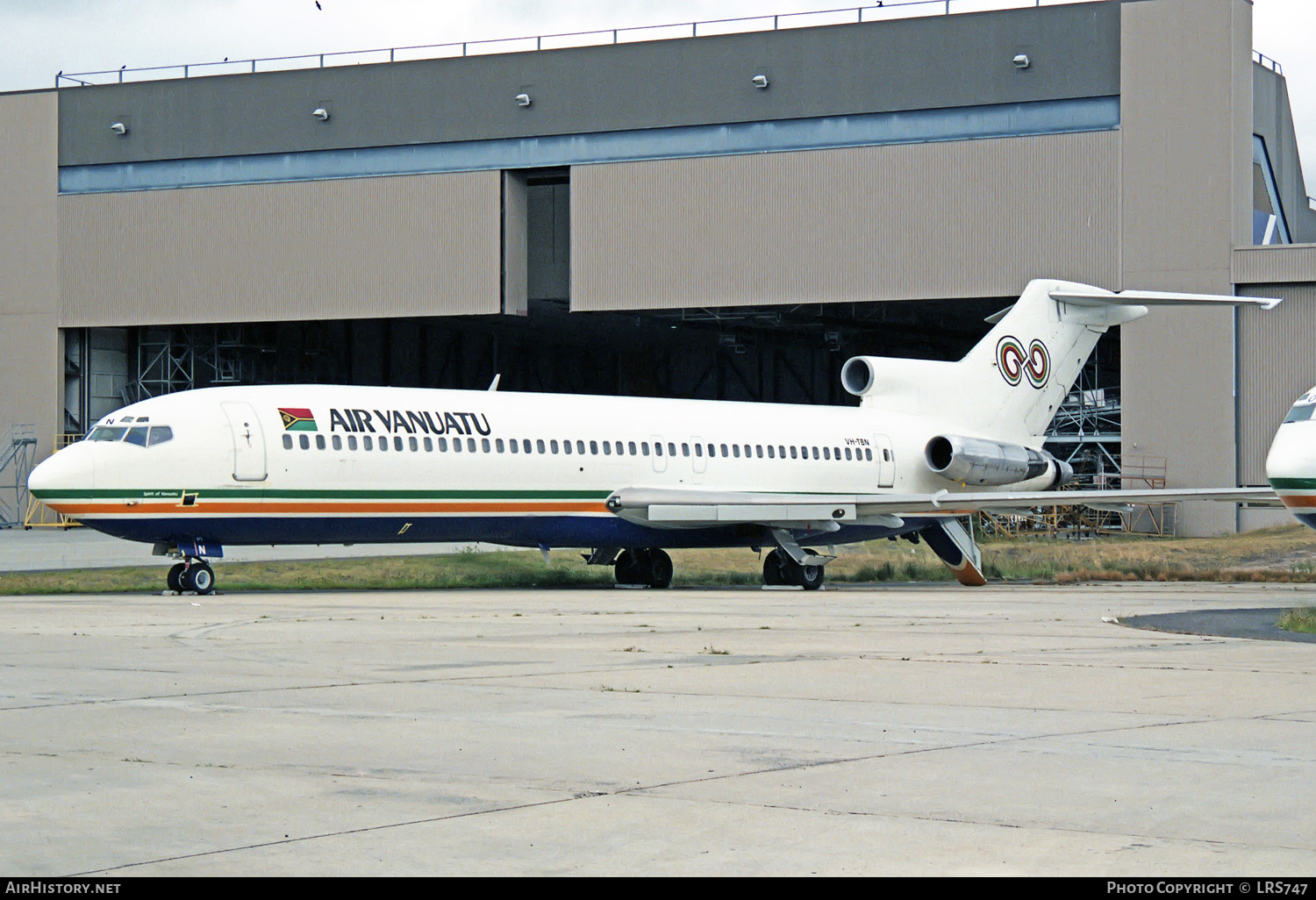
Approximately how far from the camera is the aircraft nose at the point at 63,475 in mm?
23156

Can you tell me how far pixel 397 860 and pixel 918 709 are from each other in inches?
200

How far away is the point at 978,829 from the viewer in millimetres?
6535

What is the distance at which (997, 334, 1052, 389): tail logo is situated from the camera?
113 feet

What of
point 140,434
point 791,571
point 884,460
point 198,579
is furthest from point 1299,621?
point 140,434

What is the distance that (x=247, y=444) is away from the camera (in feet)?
78.8

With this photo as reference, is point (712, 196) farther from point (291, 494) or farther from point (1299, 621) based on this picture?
point (1299, 621)

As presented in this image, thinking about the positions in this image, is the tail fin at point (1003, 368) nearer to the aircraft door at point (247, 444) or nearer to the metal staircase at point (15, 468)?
the aircraft door at point (247, 444)

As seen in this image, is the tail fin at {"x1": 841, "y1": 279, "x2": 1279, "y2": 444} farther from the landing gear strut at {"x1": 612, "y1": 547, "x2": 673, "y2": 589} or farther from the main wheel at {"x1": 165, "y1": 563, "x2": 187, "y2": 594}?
the main wheel at {"x1": 165, "y1": 563, "x2": 187, "y2": 594}

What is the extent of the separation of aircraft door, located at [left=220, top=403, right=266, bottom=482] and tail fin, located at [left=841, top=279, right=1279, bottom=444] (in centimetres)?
1415

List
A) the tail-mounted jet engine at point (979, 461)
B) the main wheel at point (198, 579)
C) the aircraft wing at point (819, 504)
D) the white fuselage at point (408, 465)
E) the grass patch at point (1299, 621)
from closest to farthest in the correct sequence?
the grass patch at point (1299, 621) → the white fuselage at point (408, 465) → the main wheel at point (198, 579) → the aircraft wing at point (819, 504) → the tail-mounted jet engine at point (979, 461)

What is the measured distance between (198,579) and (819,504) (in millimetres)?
11308

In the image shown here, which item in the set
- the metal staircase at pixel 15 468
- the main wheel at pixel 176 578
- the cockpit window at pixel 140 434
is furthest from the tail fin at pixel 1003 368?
the metal staircase at pixel 15 468

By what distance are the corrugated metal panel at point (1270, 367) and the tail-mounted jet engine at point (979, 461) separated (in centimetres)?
1188

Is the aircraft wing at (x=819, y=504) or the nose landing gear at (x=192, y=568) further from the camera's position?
the aircraft wing at (x=819, y=504)
